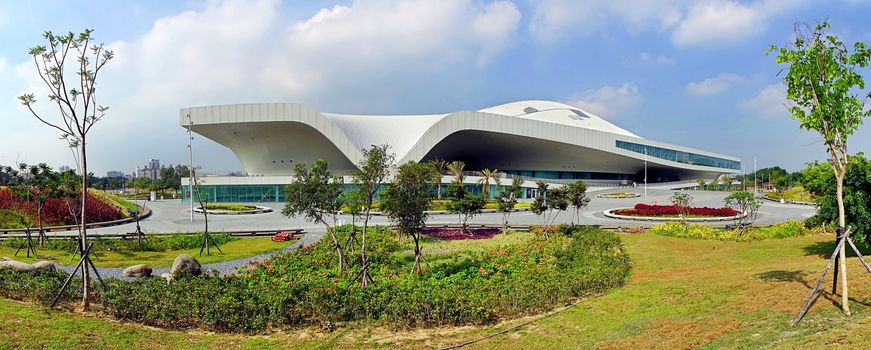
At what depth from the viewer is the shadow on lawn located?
14219mm

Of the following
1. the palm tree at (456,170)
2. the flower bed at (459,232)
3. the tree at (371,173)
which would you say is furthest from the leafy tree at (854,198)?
the palm tree at (456,170)

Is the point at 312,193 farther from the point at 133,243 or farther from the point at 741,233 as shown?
the point at 741,233

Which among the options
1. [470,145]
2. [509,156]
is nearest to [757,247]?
[470,145]

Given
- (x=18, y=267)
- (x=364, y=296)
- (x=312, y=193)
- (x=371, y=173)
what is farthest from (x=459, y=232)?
(x=18, y=267)

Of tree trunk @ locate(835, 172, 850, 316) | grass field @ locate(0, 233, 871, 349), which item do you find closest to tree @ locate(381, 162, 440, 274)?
grass field @ locate(0, 233, 871, 349)

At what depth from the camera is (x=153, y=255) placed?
18.7m

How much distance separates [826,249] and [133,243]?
2478 cm

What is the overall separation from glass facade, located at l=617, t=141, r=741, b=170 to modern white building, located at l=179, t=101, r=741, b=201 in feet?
0.53

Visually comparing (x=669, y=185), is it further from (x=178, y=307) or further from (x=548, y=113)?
(x=178, y=307)

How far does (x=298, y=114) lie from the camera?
1928 inches

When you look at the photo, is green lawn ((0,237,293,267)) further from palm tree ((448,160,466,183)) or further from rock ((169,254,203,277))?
palm tree ((448,160,466,183))

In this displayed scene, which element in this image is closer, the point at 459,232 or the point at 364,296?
the point at 364,296

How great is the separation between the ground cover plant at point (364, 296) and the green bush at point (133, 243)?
752 centimetres

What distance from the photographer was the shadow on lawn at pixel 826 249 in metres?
14.2
